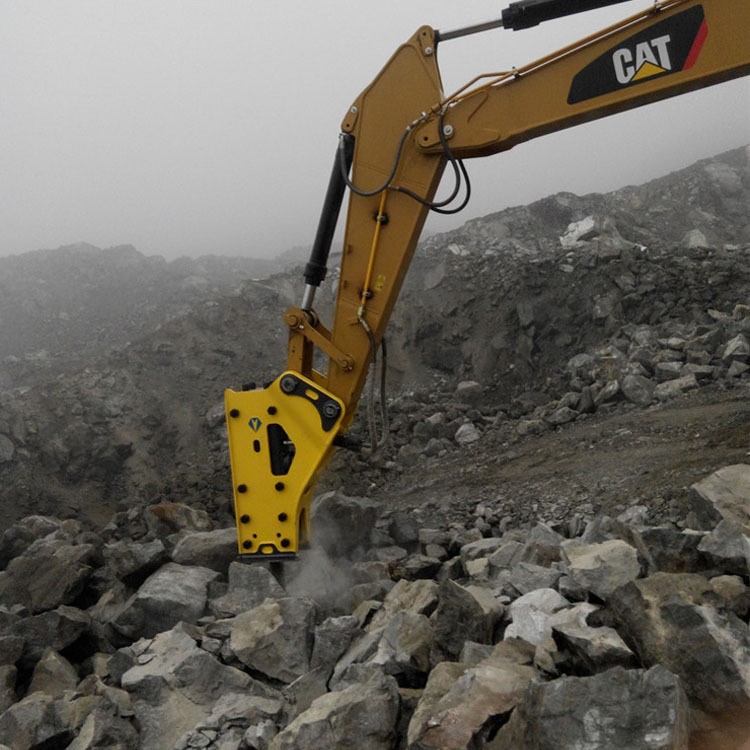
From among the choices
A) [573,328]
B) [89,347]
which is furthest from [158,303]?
[573,328]

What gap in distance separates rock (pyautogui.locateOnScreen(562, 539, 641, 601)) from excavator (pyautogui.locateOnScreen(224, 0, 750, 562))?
1665 mm

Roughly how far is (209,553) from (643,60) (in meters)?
4.24

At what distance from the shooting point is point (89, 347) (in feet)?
59.1

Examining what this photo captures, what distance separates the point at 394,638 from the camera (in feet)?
11.5

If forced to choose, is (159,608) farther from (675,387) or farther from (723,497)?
(675,387)

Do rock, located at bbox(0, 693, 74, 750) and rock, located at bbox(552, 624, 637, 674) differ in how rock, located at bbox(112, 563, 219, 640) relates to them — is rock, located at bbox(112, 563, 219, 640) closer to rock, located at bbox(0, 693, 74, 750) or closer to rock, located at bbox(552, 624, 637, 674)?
rock, located at bbox(0, 693, 74, 750)

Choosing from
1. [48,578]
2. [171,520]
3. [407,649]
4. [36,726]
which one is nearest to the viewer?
[407,649]

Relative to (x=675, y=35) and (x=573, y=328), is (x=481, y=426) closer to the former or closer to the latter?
(x=573, y=328)

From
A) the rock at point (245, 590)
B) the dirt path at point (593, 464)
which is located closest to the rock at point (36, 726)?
the rock at point (245, 590)

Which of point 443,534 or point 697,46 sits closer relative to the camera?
point 697,46

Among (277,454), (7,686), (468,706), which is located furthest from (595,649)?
(7,686)

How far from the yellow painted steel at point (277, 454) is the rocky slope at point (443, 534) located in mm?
444

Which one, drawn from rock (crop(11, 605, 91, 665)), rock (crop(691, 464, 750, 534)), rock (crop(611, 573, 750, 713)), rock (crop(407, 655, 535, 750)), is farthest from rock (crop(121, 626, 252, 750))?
rock (crop(691, 464, 750, 534))

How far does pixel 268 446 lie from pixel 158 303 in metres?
17.7
